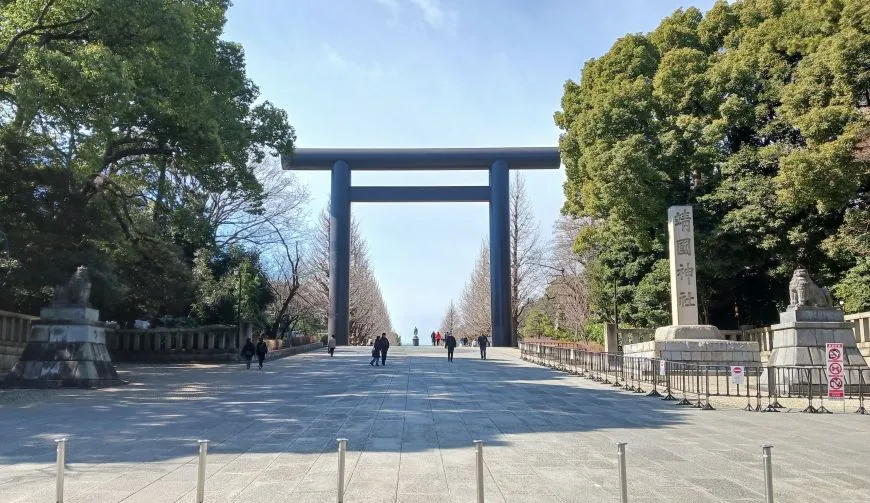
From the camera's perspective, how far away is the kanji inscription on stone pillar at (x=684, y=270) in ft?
68.3

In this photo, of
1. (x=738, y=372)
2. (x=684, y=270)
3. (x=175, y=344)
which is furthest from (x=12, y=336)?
(x=684, y=270)

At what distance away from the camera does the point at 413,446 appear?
8.77 meters

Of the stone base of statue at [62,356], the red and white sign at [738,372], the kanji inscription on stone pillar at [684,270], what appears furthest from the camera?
the kanji inscription on stone pillar at [684,270]

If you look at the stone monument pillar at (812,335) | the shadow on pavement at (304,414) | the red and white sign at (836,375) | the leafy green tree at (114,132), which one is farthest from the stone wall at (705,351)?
the leafy green tree at (114,132)

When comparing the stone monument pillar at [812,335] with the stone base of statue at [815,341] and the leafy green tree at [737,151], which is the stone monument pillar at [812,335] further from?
the leafy green tree at [737,151]

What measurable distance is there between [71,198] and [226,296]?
10435 millimetres

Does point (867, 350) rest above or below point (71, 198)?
below

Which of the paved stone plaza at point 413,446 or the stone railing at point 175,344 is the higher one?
the stone railing at point 175,344

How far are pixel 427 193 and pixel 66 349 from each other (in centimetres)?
2795

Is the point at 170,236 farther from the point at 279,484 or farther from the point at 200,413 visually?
the point at 279,484

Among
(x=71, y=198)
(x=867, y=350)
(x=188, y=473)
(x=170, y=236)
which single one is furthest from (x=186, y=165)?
(x=867, y=350)

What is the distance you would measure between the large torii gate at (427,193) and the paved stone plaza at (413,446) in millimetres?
26116

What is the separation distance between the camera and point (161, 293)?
24875 millimetres

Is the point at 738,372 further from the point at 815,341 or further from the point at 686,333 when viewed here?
the point at 686,333
